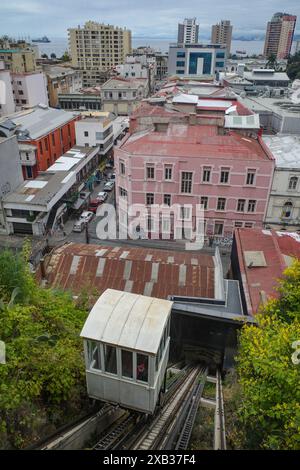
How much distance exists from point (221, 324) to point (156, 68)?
6379 inches

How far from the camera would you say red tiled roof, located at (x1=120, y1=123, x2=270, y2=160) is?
35.6 meters

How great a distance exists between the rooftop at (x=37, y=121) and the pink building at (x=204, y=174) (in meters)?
19.6

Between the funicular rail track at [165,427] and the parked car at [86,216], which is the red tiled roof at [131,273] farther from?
the parked car at [86,216]

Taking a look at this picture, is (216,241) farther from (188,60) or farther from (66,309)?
(188,60)

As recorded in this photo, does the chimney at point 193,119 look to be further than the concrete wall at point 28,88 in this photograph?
No

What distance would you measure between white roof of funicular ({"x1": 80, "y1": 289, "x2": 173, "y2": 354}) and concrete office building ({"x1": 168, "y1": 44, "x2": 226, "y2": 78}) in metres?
132

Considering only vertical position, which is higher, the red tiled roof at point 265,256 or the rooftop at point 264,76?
the rooftop at point 264,76

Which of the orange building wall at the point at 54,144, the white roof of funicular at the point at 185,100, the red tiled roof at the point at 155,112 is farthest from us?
the orange building wall at the point at 54,144

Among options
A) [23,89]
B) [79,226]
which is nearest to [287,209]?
[79,226]

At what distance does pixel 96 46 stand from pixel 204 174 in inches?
5473

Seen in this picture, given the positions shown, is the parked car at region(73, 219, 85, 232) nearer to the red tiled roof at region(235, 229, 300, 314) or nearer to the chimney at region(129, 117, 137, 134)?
the chimney at region(129, 117, 137, 134)

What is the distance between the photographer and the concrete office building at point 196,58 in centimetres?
12469

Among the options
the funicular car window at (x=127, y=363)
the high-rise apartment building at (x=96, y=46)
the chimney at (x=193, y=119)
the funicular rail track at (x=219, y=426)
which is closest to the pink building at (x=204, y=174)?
the chimney at (x=193, y=119)

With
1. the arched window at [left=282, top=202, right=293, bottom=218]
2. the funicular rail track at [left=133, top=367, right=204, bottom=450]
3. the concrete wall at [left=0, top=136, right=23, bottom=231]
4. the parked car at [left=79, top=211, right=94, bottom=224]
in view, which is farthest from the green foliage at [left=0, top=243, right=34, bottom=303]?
the arched window at [left=282, top=202, right=293, bottom=218]
